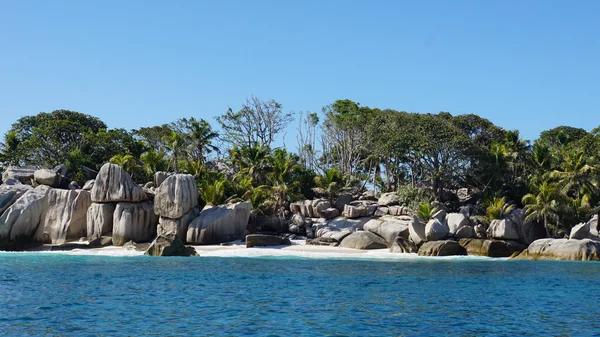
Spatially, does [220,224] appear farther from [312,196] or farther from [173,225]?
[312,196]

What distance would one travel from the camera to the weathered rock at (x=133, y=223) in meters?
41.3

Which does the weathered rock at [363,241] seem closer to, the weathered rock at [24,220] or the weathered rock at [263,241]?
the weathered rock at [263,241]

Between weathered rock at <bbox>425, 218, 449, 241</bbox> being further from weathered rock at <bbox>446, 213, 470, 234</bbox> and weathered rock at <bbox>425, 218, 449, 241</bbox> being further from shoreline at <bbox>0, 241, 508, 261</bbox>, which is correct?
shoreline at <bbox>0, 241, 508, 261</bbox>

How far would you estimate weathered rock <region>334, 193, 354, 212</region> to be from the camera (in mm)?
49562

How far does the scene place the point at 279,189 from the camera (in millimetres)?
47812

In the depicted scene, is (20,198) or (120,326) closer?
(120,326)

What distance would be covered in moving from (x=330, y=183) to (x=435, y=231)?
39.1 ft

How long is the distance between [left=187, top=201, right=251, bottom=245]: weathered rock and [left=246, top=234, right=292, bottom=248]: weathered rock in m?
2.22

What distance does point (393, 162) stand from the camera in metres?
60.6

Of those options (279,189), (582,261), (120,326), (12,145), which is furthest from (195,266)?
(12,145)

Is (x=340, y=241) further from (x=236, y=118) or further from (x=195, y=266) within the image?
(x=236, y=118)

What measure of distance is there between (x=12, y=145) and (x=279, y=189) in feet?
94.7

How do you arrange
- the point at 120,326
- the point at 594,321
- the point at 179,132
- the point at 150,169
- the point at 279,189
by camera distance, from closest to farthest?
the point at 120,326
the point at 594,321
the point at 279,189
the point at 150,169
the point at 179,132

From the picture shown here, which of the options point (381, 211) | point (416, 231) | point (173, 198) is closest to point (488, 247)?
point (416, 231)
